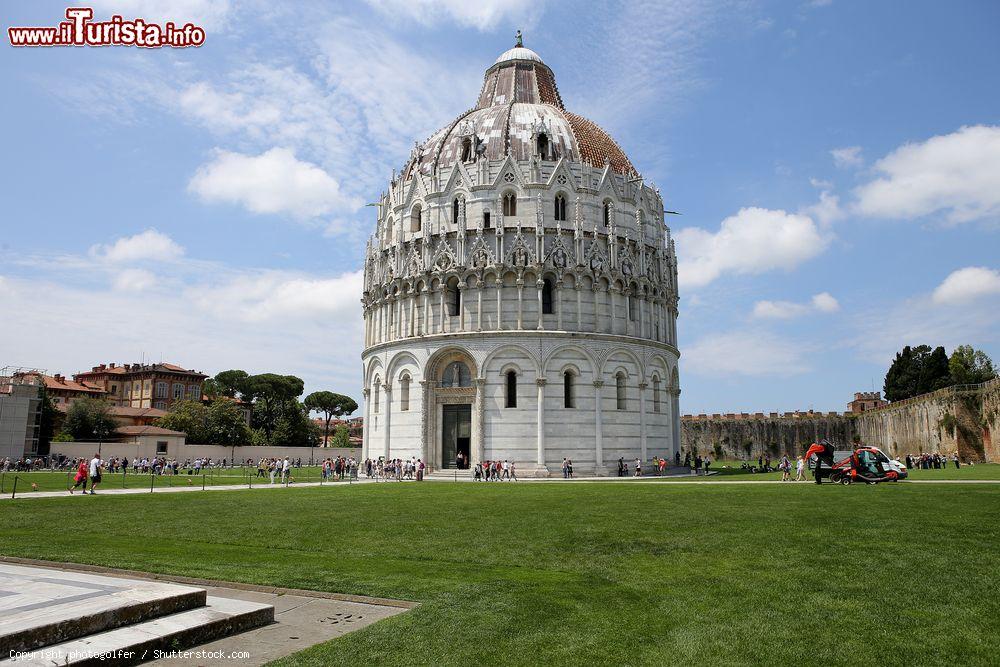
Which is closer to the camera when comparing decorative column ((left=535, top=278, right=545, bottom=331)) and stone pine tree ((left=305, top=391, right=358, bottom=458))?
decorative column ((left=535, top=278, right=545, bottom=331))

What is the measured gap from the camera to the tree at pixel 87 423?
7950 centimetres

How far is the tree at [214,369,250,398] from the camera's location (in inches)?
4683

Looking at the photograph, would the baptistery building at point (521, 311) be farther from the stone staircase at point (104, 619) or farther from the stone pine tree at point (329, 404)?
the stone pine tree at point (329, 404)

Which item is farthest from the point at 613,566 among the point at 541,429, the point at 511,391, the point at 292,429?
the point at 292,429

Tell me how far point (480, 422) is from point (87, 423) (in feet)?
186

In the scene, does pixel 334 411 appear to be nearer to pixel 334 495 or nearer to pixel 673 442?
pixel 673 442

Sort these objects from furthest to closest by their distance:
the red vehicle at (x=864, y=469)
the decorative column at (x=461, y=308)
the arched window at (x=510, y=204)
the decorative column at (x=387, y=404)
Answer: the decorative column at (x=387, y=404), the arched window at (x=510, y=204), the decorative column at (x=461, y=308), the red vehicle at (x=864, y=469)

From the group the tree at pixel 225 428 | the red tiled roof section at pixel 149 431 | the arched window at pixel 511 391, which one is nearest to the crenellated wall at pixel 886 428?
the arched window at pixel 511 391

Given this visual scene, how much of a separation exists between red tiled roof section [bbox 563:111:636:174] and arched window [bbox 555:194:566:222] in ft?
16.2

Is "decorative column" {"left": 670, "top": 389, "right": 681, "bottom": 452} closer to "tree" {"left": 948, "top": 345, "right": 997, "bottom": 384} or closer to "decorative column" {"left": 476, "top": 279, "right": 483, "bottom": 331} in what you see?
"decorative column" {"left": 476, "top": 279, "right": 483, "bottom": 331}

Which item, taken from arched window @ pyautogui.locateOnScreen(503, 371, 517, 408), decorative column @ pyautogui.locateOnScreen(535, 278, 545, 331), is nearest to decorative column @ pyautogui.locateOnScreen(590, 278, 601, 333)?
decorative column @ pyautogui.locateOnScreen(535, 278, 545, 331)

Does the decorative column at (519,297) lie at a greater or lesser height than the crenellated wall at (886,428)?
greater

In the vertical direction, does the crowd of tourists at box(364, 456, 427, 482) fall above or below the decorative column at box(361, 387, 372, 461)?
below

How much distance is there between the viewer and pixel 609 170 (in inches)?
2136
